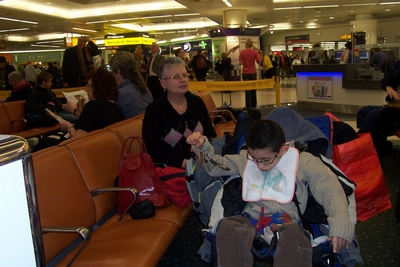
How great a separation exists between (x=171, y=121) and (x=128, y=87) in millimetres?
1162

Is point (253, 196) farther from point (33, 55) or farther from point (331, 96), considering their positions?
point (33, 55)

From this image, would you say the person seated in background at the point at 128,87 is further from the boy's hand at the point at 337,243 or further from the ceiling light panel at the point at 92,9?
the ceiling light panel at the point at 92,9

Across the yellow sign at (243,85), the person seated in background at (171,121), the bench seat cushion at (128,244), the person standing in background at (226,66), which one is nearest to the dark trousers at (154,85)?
the yellow sign at (243,85)

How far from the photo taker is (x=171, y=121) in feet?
10.0

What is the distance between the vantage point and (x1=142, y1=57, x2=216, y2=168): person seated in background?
9.77 feet

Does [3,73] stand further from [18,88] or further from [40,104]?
[40,104]

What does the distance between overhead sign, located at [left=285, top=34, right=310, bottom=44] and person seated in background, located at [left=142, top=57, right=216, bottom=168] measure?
29974 mm

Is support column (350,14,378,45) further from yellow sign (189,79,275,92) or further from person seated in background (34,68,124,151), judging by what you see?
person seated in background (34,68,124,151)

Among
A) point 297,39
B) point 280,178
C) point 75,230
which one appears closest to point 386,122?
point 280,178

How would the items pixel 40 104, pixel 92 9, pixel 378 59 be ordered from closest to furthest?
pixel 40 104, pixel 378 59, pixel 92 9

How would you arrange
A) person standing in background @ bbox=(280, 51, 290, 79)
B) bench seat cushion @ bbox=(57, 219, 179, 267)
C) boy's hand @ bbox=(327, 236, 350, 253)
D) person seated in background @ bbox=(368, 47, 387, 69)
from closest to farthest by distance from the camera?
boy's hand @ bbox=(327, 236, 350, 253) → bench seat cushion @ bbox=(57, 219, 179, 267) → person seated in background @ bbox=(368, 47, 387, 69) → person standing in background @ bbox=(280, 51, 290, 79)

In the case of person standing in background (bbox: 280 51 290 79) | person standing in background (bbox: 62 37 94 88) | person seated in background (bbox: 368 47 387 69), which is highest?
person standing in background (bbox: 62 37 94 88)

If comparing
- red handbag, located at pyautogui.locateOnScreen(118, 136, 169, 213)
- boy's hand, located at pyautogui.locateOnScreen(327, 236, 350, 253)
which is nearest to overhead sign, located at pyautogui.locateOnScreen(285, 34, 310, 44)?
red handbag, located at pyautogui.locateOnScreen(118, 136, 169, 213)

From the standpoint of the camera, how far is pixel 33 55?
35.7m
